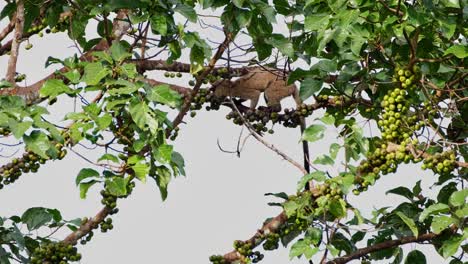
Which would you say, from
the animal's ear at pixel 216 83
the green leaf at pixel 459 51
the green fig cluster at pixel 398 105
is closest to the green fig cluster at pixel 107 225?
the animal's ear at pixel 216 83

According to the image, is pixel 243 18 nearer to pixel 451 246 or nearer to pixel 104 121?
pixel 104 121

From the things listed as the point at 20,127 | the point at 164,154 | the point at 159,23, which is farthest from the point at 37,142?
the point at 159,23

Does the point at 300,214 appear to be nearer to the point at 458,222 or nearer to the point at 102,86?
the point at 458,222

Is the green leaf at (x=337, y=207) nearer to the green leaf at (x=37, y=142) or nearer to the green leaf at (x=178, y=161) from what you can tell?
the green leaf at (x=178, y=161)

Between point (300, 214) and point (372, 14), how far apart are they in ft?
3.60

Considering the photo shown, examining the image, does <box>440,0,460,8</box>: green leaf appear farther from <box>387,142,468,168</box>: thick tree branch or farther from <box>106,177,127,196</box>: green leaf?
<box>106,177,127,196</box>: green leaf

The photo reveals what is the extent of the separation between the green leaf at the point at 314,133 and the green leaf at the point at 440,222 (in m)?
0.64

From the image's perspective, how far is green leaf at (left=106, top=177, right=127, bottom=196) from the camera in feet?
14.7

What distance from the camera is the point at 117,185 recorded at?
14.7ft

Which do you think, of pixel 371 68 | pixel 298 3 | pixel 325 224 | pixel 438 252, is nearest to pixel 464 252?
pixel 438 252

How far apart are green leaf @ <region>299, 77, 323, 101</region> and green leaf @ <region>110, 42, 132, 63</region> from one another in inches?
34.6

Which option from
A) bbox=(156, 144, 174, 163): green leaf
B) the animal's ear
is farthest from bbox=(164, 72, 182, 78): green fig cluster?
bbox=(156, 144, 174, 163): green leaf

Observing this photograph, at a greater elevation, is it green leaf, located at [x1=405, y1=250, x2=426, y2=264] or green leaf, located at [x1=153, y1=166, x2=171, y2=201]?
green leaf, located at [x1=153, y1=166, x2=171, y2=201]

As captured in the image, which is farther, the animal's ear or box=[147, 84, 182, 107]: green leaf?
the animal's ear
